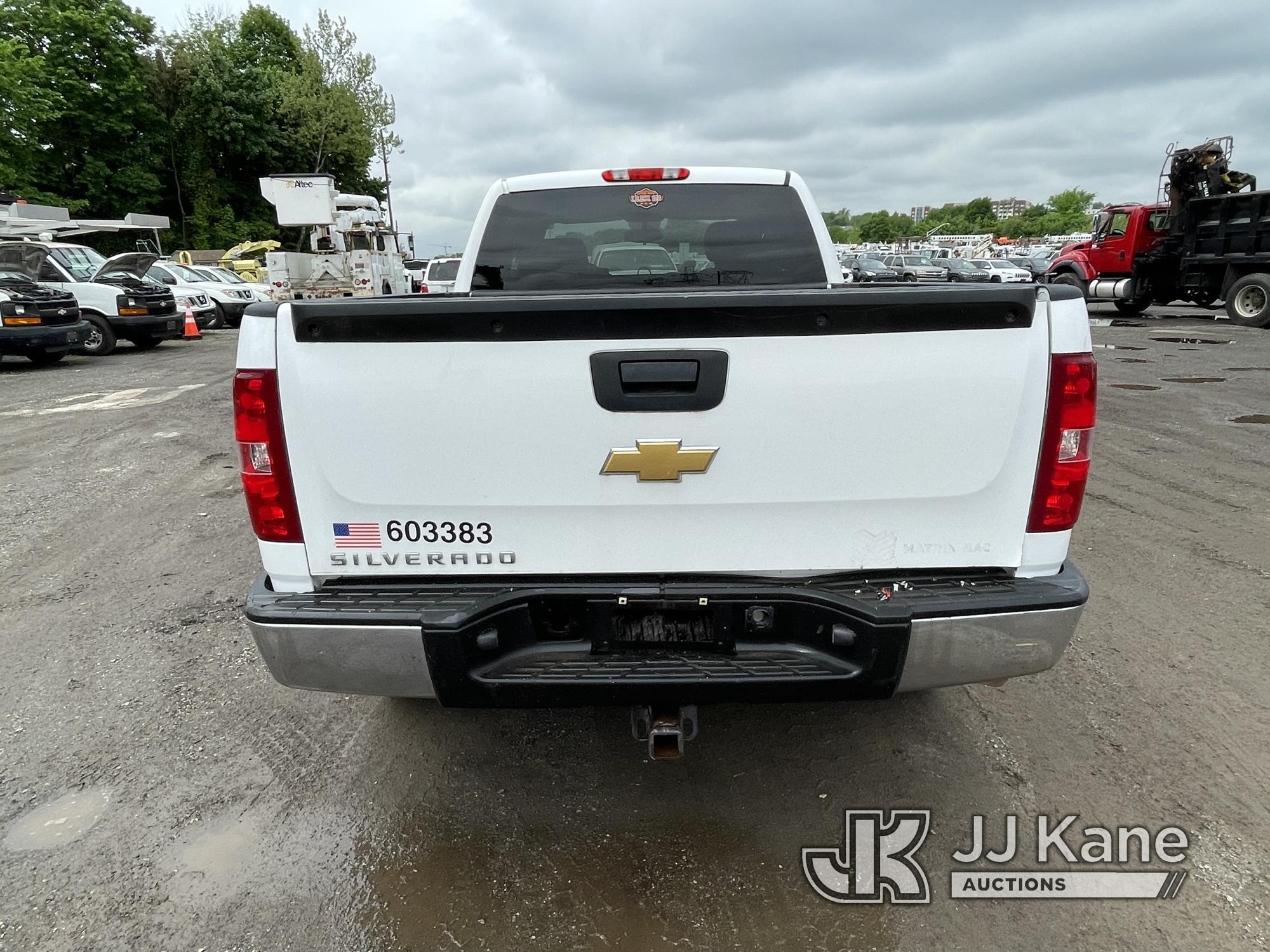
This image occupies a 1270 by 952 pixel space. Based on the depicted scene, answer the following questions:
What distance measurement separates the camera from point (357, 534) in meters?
2.30

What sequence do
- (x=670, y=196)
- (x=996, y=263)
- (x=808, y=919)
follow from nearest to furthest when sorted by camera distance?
(x=808, y=919) < (x=670, y=196) < (x=996, y=263)

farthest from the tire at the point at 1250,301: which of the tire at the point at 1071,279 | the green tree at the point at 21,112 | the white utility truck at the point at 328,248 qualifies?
the green tree at the point at 21,112

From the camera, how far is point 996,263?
33.5 m

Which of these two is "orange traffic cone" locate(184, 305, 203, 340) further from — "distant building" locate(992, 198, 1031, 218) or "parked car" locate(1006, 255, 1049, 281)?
"distant building" locate(992, 198, 1031, 218)

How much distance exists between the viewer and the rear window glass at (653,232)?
4.11m

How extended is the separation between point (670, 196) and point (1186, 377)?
960 centimetres

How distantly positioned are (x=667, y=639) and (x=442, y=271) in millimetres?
20333

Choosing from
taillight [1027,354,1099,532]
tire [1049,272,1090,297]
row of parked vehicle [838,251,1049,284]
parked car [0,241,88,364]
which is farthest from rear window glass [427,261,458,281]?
taillight [1027,354,1099,532]

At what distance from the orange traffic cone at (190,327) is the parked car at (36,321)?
4457 mm

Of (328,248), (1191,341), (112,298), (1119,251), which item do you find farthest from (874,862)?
(328,248)

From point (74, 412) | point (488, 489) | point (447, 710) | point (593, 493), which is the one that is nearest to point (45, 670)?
point (447, 710)

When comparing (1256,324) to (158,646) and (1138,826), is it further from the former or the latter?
(158,646)

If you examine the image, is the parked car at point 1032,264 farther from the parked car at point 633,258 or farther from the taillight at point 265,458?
the taillight at point 265,458

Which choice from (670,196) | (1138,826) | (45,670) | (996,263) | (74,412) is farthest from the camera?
(996,263)
